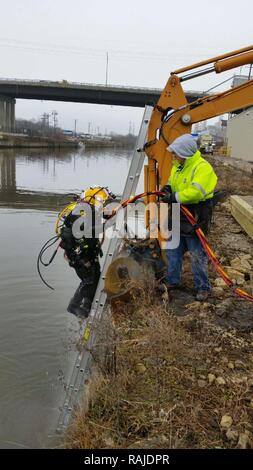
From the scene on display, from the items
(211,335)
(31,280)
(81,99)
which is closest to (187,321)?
(211,335)

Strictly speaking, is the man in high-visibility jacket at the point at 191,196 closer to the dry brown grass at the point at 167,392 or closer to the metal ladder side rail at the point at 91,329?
the metal ladder side rail at the point at 91,329

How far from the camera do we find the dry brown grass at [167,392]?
3531 millimetres

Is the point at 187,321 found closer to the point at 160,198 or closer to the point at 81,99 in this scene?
the point at 160,198

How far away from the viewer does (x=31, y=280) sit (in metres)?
9.80

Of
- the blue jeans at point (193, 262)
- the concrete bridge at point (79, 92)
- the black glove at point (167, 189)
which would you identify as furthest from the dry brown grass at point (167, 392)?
the concrete bridge at point (79, 92)

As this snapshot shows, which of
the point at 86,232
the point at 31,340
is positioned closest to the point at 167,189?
the point at 86,232

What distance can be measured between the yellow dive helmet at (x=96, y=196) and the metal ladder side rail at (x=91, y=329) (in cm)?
85

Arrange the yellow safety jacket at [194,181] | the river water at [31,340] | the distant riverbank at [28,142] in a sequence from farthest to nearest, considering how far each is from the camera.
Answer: the distant riverbank at [28,142] → the yellow safety jacket at [194,181] → the river water at [31,340]

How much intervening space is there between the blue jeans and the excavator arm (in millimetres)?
954

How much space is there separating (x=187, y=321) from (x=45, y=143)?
81588mm

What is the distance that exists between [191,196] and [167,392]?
2.39 meters

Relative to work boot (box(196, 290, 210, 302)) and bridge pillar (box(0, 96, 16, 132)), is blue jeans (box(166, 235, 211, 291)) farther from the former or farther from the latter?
bridge pillar (box(0, 96, 16, 132))

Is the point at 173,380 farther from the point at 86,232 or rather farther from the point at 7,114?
the point at 7,114

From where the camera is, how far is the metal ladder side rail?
15.3 ft
